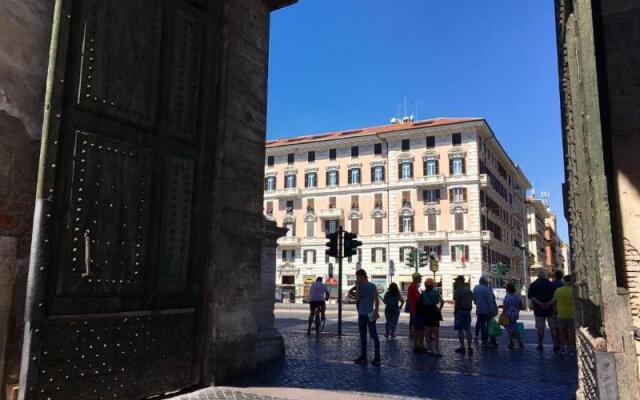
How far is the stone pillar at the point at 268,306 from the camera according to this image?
8527 millimetres

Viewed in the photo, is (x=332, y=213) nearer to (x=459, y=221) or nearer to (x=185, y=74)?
(x=459, y=221)

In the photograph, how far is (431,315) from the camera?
1026 centimetres

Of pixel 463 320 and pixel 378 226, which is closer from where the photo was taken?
pixel 463 320

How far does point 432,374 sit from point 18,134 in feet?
20.5

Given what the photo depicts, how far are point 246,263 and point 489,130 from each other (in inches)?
1856

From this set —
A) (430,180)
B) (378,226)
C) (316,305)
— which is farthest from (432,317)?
(378,226)

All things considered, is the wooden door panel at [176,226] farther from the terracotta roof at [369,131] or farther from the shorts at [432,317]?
the terracotta roof at [369,131]

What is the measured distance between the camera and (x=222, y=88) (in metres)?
6.76


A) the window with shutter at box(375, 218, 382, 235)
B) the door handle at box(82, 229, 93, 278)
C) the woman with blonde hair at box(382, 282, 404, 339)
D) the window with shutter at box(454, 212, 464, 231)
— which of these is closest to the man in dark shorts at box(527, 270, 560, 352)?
the woman with blonde hair at box(382, 282, 404, 339)

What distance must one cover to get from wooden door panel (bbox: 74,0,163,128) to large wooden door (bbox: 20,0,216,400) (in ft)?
0.04

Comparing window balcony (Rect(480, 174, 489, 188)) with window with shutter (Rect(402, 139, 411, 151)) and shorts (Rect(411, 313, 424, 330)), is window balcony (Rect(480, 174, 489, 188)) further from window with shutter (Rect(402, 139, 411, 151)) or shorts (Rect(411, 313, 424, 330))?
shorts (Rect(411, 313, 424, 330))

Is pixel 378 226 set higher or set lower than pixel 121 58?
higher

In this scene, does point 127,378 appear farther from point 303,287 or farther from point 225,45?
point 303,287

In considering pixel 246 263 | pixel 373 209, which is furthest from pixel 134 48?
pixel 373 209
